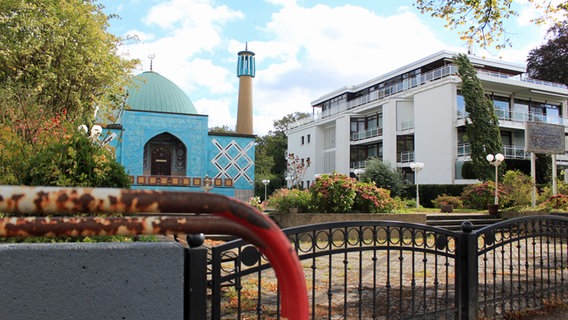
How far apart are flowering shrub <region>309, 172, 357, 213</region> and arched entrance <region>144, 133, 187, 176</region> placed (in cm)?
2398

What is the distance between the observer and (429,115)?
115 ft

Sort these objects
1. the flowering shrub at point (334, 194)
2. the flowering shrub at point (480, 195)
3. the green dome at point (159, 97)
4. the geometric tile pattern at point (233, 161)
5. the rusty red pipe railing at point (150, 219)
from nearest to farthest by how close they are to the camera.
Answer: the rusty red pipe railing at point (150, 219)
the flowering shrub at point (334, 194)
the flowering shrub at point (480, 195)
the geometric tile pattern at point (233, 161)
the green dome at point (159, 97)

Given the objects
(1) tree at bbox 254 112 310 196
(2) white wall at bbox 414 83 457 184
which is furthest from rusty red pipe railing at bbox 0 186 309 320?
(1) tree at bbox 254 112 310 196

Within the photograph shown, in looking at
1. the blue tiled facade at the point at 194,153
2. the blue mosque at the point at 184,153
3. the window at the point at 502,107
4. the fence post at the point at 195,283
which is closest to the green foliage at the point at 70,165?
the fence post at the point at 195,283

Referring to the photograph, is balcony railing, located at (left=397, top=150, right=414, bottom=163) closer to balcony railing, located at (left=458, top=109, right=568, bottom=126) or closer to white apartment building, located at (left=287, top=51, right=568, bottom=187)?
white apartment building, located at (left=287, top=51, right=568, bottom=187)

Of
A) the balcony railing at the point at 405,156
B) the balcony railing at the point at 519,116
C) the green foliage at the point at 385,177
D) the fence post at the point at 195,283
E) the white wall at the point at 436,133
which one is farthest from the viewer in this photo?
the balcony railing at the point at 405,156

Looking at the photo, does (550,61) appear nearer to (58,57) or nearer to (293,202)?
(293,202)

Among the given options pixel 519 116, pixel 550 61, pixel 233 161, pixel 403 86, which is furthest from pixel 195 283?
pixel 550 61

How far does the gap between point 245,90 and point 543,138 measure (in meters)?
32.6

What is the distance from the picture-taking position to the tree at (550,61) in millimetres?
37000

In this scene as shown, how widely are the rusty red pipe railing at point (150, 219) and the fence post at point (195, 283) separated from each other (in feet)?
4.74

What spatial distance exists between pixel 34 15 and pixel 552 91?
37843 mm

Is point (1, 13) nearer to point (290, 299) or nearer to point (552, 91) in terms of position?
point (290, 299)

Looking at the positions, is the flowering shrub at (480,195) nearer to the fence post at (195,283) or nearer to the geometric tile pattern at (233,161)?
the geometric tile pattern at (233,161)
